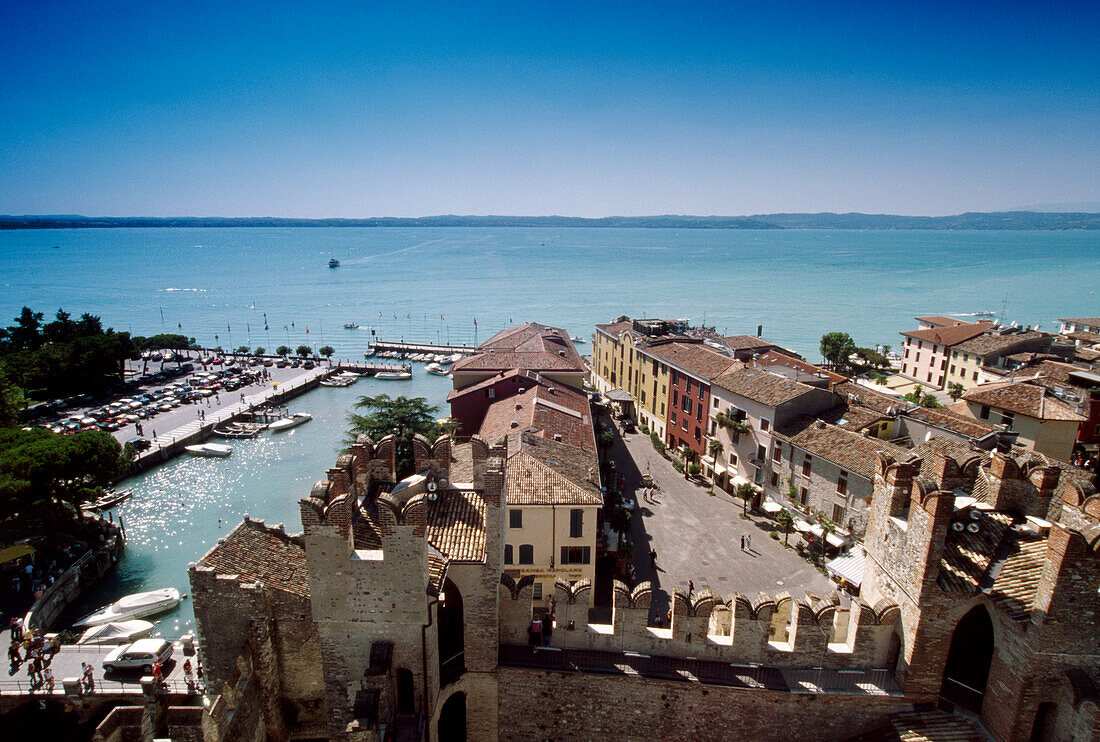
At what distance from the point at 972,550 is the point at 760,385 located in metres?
29.1

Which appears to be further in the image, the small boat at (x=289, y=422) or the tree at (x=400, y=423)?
the small boat at (x=289, y=422)

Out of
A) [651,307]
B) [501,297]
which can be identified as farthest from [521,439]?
[501,297]

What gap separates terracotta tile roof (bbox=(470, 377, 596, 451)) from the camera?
34.4 metres

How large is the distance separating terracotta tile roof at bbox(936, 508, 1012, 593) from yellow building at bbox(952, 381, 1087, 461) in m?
30.6

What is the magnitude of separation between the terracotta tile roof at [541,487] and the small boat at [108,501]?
117 feet

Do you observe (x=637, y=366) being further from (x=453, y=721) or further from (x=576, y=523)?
(x=453, y=721)

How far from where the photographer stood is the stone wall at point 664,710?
1394 centimetres

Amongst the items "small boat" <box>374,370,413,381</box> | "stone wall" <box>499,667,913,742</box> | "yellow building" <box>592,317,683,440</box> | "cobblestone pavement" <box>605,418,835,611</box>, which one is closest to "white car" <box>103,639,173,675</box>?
"stone wall" <box>499,667,913,742</box>

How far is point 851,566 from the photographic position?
2809cm

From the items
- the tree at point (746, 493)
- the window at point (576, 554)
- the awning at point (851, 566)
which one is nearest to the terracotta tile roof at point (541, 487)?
the window at point (576, 554)

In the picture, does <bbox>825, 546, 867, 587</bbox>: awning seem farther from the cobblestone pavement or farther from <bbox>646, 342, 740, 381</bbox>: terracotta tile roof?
<bbox>646, 342, 740, 381</bbox>: terracotta tile roof

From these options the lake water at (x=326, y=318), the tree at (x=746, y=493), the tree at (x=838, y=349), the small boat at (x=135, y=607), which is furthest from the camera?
the tree at (x=838, y=349)

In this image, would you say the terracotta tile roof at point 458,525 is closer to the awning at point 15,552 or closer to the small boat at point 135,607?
the small boat at point 135,607

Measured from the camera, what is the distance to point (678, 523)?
3775 cm
